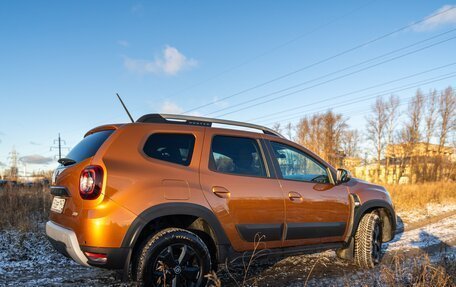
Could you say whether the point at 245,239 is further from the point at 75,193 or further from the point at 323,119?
the point at 323,119

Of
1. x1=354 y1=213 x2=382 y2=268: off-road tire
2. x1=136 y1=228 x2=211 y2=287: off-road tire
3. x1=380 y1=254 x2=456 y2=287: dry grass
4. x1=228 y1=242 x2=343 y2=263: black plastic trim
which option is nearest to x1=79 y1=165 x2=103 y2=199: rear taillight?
x1=136 y1=228 x2=211 y2=287: off-road tire

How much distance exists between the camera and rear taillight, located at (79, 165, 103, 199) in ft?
10.1

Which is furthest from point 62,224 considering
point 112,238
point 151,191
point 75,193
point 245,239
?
point 245,239

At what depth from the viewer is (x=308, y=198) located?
4.33 metres

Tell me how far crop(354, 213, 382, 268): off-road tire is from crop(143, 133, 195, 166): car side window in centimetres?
287

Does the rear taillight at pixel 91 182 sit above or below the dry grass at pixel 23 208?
above

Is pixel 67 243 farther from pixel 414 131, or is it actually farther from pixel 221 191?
pixel 414 131

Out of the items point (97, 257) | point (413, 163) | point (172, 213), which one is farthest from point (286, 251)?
point (413, 163)

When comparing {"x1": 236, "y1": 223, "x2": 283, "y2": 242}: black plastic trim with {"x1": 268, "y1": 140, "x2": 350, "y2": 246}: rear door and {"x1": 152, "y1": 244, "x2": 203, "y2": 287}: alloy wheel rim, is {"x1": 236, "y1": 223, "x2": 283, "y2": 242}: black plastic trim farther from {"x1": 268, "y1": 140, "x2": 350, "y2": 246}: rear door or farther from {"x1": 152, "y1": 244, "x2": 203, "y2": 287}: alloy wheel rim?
{"x1": 152, "y1": 244, "x2": 203, "y2": 287}: alloy wheel rim

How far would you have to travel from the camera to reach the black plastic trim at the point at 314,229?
4.15 meters

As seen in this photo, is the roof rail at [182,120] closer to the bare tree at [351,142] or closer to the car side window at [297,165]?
the car side window at [297,165]

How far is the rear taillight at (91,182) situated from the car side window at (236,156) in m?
1.15

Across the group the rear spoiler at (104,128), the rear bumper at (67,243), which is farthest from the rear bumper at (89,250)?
A: the rear spoiler at (104,128)

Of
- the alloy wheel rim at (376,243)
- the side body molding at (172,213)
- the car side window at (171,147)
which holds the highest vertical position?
the car side window at (171,147)
